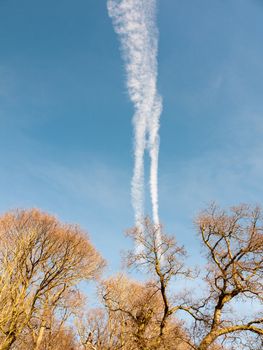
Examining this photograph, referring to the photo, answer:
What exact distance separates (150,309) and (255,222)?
618cm

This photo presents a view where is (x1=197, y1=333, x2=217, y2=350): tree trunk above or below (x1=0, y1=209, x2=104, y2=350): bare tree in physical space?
below

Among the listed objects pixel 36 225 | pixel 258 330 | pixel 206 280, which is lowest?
pixel 258 330

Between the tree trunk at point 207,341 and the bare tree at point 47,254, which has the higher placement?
the bare tree at point 47,254

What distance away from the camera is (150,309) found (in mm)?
17000

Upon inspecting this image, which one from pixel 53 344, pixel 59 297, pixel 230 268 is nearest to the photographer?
pixel 230 268

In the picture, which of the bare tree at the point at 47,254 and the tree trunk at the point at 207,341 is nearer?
the tree trunk at the point at 207,341

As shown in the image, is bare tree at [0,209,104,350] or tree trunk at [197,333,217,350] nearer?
tree trunk at [197,333,217,350]

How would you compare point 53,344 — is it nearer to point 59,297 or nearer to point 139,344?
point 59,297

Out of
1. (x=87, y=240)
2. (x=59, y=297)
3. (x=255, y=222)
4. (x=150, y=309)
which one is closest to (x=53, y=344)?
(x=59, y=297)

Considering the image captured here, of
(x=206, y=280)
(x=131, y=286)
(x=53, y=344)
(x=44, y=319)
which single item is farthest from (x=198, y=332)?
(x=53, y=344)

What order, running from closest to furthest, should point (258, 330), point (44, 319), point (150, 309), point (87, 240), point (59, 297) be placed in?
point (258, 330)
point (150, 309)
point (44, 319)
point (59, 297)
point (87, 240)

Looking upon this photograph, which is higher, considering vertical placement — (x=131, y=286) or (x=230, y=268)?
(x=131, y=286)

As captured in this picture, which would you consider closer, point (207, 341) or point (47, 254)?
point (207, 341)

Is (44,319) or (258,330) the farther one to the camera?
(44,319)
